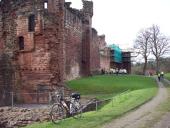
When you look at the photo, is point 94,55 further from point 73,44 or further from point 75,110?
point 75,110

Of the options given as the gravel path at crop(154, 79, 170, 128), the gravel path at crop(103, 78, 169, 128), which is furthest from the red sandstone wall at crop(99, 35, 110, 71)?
the gravel path at crop(154, 79, 170, 128)

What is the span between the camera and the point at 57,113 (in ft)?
57.9

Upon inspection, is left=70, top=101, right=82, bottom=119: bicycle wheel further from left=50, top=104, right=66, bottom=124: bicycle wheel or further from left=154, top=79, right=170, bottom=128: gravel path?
left=154, top=79, right=170, bottom=128: gravel path

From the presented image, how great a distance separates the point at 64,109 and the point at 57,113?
0.56 meters

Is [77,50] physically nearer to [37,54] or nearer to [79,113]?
[37,54]

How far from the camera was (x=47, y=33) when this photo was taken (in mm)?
36000

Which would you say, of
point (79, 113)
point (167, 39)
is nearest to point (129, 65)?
point (167, 39)

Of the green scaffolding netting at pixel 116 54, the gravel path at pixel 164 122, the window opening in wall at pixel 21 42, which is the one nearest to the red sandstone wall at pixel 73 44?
the window opening in wall at pixel 21 42

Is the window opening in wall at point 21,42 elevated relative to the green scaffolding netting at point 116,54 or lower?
lower

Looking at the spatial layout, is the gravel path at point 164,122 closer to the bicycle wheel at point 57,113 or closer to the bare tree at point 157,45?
the bicycle wheel at point 57,113

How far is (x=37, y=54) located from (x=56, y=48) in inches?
71.6

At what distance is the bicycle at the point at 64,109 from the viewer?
57.3ft

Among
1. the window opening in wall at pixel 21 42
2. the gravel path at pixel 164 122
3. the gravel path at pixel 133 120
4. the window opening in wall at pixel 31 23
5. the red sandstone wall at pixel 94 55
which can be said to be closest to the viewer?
the gravel path at pixel 164 122

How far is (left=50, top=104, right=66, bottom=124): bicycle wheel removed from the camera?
1724 centimetres
